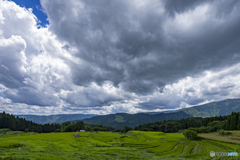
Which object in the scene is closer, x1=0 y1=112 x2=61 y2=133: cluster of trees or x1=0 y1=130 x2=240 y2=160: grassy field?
x1=0 y1=130 x2=240 y2=160: grassy field

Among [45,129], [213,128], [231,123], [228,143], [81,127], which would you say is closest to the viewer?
[228,143]

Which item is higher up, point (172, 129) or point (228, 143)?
point (228, 143)

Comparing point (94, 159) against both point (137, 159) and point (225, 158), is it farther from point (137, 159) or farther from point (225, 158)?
point (225, 158)

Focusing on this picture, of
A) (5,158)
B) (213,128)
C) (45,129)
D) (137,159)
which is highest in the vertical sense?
(5,158)

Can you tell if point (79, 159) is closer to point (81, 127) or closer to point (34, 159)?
point (34, 159)

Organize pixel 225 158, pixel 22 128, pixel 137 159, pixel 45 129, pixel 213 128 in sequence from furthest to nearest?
pixel 45 129
pixel 22 128
pixel 213 128
pixel 137 159
pixel 225 158

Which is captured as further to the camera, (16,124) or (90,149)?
(16,124)

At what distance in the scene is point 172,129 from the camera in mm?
197500

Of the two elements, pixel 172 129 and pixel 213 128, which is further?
pixel 172 129

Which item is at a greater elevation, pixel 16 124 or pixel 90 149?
pixel 90 149

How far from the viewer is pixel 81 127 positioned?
162125mm

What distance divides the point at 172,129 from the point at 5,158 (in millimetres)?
213973

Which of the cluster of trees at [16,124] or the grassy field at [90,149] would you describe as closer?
the grassy field at [90,149]

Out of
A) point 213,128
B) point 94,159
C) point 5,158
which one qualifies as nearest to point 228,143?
point 94,159
